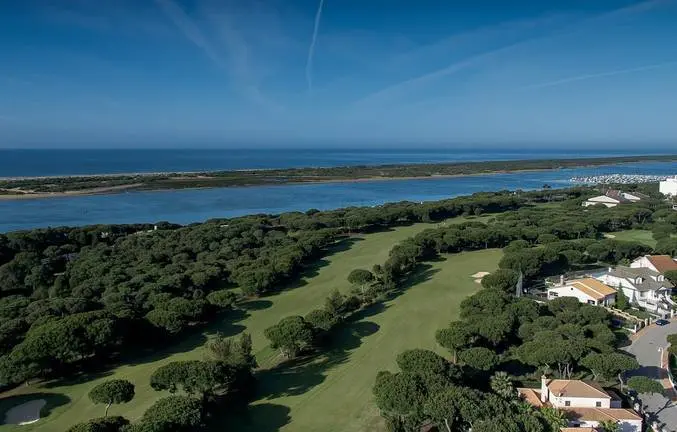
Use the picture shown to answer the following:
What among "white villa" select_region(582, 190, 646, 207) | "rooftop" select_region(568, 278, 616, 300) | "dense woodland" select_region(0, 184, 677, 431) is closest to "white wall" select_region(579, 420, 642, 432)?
"dense woodland" select_region(0, 184, 677, 431)

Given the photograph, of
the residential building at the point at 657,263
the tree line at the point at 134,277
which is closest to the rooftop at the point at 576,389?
the tree line at the point at 134,277

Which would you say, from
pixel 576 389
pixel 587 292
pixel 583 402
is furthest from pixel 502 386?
pixel 587 292

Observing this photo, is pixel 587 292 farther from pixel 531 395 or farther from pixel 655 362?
pixel 531 395

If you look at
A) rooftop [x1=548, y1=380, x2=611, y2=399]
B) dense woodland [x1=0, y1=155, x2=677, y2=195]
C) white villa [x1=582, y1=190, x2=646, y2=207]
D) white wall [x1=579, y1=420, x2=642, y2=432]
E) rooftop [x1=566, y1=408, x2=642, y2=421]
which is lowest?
white wall [x1=579, y1=420, x2=642, y2=432]

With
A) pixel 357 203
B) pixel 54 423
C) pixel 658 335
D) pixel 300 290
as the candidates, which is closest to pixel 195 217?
pixel 357 203

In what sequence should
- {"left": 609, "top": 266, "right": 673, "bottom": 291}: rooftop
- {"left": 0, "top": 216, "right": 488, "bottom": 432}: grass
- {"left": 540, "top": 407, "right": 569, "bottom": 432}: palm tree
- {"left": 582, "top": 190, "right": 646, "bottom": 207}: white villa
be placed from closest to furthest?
{"left": 540, "top": 407, "right": 569, "bottom": 432}: palm tree, {"left": 0, "top": 216, "right": 488, "bottom": 432}: grass, {"left": 609, "top": 266, "right": 673, "bottom": 291}: rooftop, {"left": 582, "top": 190, "right": 646, "bottom": 207}: white villa

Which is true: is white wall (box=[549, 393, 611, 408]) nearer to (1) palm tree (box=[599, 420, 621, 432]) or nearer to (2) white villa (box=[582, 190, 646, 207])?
(1) palm tree (box=[599, 420, 621, 432])
